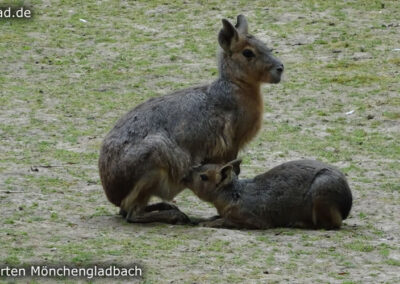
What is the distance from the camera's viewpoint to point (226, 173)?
8.84 metres

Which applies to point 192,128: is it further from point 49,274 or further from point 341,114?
point 341,114

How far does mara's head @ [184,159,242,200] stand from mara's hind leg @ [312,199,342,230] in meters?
0.75

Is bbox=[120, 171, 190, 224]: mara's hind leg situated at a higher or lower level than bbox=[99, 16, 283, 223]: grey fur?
lower

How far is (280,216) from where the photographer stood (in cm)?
877

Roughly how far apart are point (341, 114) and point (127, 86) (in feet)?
9.34

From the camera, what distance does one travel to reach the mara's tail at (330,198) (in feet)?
28.3

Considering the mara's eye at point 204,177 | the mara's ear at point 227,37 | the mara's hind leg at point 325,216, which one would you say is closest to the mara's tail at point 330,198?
the mara's hind leg at point 325,216

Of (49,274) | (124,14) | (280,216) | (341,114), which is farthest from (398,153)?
(124,14)

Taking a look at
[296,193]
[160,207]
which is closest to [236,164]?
[296,193]

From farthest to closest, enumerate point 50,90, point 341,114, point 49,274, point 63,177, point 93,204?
1. point 50,90
2. point 341,114
3. point 63,177
4. point 93,204
5. point 49,274

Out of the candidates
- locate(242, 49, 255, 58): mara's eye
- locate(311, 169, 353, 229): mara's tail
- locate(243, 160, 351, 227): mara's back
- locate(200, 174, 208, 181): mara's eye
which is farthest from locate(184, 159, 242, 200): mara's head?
locate(242, 49, 255, 58): mara's eye

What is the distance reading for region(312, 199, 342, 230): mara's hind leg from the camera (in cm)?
864

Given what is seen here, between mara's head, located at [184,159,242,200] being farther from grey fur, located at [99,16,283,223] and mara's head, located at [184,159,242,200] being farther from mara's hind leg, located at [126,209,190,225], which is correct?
mara's hind leg, located at [126,209,190,225]

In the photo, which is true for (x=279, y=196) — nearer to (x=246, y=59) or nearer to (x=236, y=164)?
(x=236, y=164)
